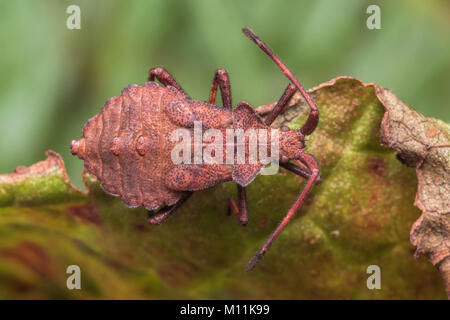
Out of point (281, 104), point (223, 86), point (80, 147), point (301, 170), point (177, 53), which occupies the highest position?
point (177, 53)

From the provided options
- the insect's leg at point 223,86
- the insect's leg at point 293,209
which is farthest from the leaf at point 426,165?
the insect's leg at point 223,86


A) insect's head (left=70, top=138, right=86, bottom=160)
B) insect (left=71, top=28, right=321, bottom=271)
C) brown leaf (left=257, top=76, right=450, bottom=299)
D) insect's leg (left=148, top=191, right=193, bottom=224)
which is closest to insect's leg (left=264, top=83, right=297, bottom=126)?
insect (left=71, top=28, right=321, bottom=271)

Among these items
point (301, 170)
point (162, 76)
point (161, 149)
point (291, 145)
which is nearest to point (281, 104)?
point (291, 145)

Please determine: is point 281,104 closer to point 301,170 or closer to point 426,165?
point 301,170

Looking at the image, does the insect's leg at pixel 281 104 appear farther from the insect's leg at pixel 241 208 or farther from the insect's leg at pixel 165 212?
the insect's leg at pixel 165 212

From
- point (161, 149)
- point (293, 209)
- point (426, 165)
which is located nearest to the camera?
point (426, 165)

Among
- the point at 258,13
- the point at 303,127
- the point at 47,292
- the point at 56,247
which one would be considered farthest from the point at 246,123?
the point at 47,292
